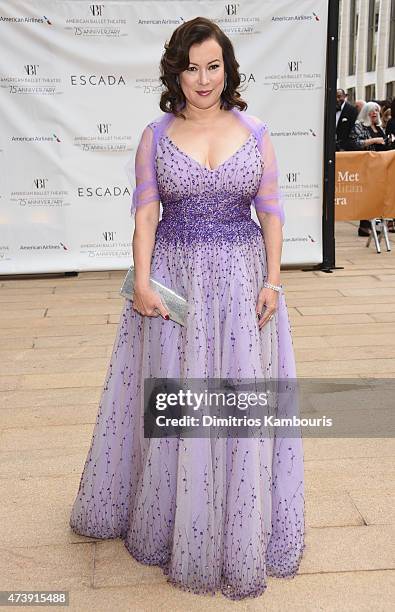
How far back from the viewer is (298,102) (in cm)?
696

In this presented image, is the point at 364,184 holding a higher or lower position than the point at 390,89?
lower

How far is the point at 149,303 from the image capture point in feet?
7.67

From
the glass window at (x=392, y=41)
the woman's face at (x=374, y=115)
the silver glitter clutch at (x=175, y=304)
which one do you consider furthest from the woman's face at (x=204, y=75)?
the glass window at (x=392, y=41)

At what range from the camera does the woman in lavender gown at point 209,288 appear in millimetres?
2256

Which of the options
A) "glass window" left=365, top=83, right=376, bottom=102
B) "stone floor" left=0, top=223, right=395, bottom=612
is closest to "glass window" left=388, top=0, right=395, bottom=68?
"glass window" left=365, top=83, right=376, bottom=102

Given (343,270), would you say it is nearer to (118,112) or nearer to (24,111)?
(118,112)

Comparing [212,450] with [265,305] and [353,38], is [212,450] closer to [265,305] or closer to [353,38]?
[265,305]

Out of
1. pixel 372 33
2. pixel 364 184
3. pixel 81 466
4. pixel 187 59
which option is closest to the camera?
pixel 187 59

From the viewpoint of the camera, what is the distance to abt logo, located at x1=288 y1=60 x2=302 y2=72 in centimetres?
687

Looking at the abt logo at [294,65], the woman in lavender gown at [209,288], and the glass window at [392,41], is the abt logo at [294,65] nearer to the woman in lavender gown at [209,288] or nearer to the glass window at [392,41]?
the woman in lavender gown at [209,288]

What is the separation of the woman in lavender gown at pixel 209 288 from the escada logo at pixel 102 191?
482 cm

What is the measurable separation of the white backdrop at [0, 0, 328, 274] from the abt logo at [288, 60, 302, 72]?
17 millimetres

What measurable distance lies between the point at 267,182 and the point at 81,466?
1.69m

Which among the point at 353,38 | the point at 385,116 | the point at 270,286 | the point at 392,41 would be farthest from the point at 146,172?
the point at 353,38
